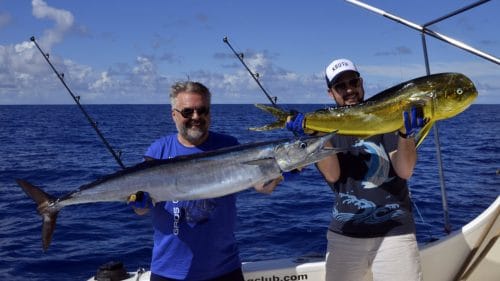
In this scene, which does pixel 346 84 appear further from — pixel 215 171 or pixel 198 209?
pixel 198 209

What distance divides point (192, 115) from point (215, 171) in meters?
0.48

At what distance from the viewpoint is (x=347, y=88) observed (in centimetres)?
379

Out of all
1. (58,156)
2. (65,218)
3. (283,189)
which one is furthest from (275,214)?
(58,156)

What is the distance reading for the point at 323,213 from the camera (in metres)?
10.8

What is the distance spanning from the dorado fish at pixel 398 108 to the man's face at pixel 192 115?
53 centimetres

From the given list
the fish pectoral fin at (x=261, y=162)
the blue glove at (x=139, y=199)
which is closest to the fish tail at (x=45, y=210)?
the blue glove at (x=139, y=199)

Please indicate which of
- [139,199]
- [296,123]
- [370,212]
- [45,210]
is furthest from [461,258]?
[45,210]

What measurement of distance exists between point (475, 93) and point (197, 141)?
1.91m

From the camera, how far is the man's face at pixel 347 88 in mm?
3773

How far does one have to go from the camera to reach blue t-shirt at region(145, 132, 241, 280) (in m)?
3.31

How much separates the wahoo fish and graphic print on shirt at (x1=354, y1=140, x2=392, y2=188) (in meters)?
0.80

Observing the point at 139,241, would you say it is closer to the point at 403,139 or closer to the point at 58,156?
the point at 403,139

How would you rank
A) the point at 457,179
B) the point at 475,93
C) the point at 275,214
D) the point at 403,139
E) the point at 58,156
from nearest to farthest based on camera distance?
the point at 475,93
the point at 403,139
the point at 275,214
the point at 457,179
the point at 58,156

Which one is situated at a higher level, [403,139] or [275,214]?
[275,214]
